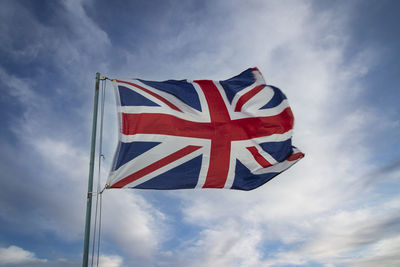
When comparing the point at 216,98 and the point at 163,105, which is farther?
the point at 216,98

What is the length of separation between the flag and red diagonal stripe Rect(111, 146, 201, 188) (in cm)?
4

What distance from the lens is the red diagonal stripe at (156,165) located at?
12.0 metres

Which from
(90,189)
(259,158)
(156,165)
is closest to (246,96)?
(259,158)

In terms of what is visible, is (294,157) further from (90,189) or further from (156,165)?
(90,189)

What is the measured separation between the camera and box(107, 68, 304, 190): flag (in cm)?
1274

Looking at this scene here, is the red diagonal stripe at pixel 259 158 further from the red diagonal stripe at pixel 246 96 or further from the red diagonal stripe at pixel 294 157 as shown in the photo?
the red diagonal stripe at pixel 246 96

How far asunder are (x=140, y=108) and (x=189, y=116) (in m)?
2.28

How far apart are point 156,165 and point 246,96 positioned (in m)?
6.24

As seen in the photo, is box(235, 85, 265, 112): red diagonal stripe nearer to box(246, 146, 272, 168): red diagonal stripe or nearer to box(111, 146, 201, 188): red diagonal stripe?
box(246, 146, 272, 168): red diagonal stripe

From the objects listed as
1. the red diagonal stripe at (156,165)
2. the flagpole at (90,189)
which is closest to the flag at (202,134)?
the red diagonal stripe at (156,165)

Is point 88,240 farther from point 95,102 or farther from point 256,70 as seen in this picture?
point 256,70

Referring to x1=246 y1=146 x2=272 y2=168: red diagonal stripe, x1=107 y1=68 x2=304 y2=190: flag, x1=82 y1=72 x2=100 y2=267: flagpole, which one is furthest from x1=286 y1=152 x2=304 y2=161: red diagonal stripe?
x1=82 y1=72 x2=100 y2=267: flagpole

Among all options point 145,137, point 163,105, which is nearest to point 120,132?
point 145,137

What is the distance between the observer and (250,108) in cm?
1622
